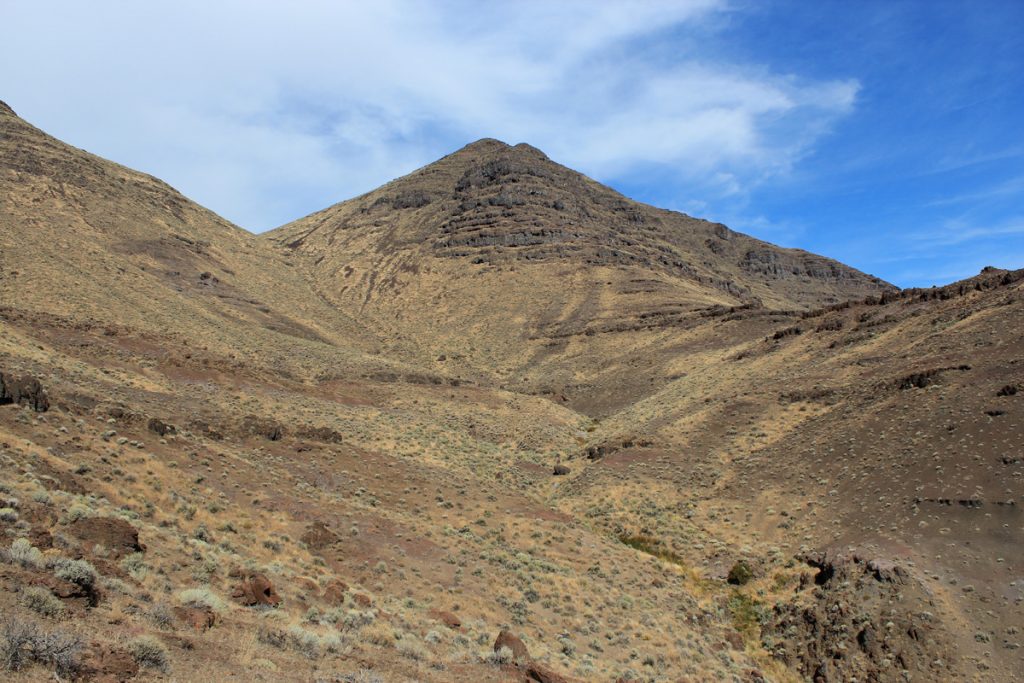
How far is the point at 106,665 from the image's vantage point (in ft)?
22.0

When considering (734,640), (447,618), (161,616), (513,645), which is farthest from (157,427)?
(734,640)

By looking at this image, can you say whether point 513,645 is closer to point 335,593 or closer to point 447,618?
point 447,618

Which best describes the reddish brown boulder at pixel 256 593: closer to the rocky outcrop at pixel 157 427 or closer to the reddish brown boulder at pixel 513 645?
the reddish brown boulder at pixel 513 645

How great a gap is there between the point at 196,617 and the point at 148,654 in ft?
6.19

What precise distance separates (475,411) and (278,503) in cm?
2341

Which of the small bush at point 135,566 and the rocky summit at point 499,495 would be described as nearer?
the small bush at point 135,566

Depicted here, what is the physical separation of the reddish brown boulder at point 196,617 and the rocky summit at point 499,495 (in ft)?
0.13

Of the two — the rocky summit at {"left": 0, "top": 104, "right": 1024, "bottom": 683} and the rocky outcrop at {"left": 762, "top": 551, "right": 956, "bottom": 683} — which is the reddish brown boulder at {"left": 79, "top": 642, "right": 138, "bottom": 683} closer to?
the rocky summit at {"left": 0, "top": 104, "right": 1024, "bottom": 683}

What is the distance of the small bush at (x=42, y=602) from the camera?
7375 millimetres

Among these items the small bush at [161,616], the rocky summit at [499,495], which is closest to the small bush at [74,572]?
the rocky summit at [499,495]

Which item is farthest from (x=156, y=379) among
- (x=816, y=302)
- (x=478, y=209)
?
(x=816, y=302)

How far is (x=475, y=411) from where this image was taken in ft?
133

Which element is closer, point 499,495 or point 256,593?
point 256,593

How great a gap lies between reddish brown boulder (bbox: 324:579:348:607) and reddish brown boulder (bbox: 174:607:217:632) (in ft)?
9.37
